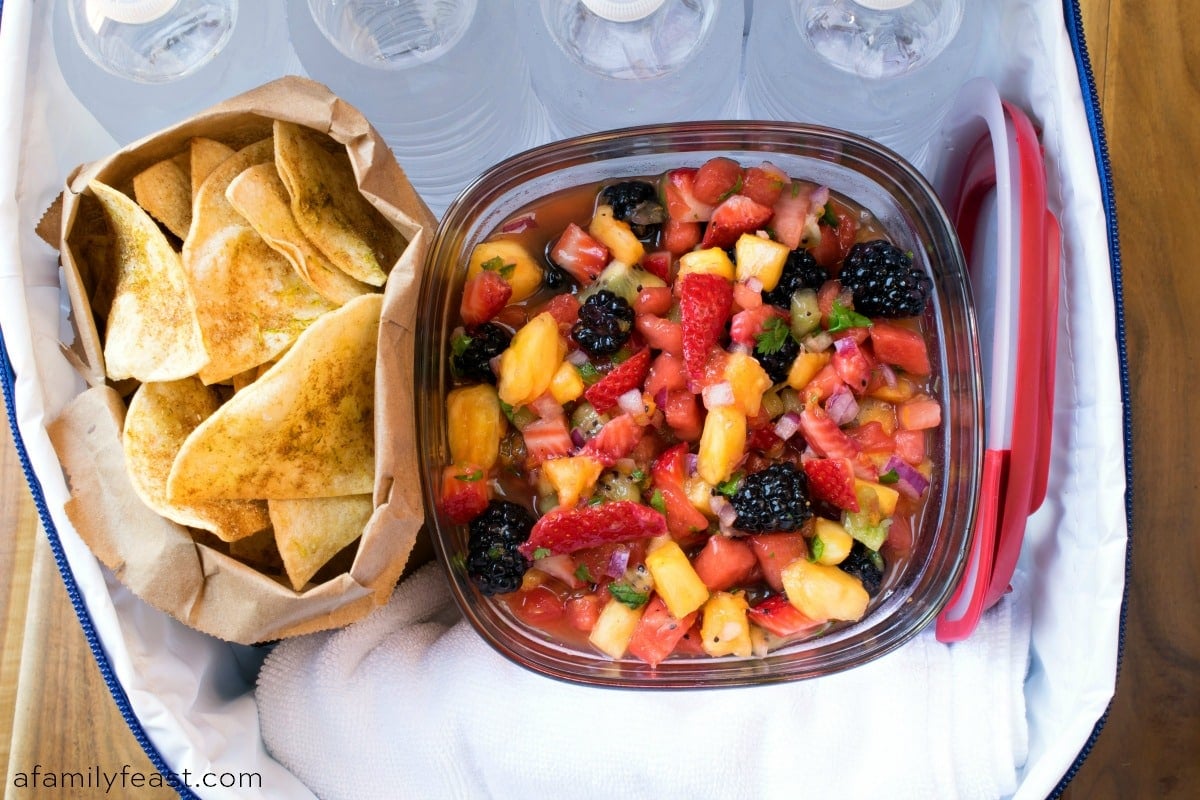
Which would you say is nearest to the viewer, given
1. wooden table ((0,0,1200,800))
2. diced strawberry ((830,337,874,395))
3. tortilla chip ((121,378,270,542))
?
tortilla chip ((121,378,270,542))

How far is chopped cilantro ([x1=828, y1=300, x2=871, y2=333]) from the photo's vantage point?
1203 mm

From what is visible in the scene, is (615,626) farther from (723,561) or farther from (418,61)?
(418,61)

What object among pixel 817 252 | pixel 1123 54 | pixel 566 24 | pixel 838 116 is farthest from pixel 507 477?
pixel 1123 54

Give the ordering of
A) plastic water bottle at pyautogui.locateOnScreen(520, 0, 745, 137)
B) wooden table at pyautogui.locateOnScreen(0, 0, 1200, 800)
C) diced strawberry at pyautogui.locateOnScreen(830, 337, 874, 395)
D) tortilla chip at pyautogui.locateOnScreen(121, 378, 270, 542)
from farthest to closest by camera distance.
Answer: wooden table at pyautogui.locateOnScreen(0, 0, 1200, 800) → plastic water bottle at pyautogui.locateOnScreen(520, 0, 745, 137) → diced strawberry at pyautogui.locateOnScreen(830, 337, 874, 395) → tortilla chip at pyautogui.locateOnScreen(121, 378, 270, 542)

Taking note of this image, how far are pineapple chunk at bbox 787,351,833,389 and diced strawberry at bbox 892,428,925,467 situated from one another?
14 cm

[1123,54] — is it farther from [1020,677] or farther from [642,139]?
[1020,677]

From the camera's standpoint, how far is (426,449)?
1221 millimetres

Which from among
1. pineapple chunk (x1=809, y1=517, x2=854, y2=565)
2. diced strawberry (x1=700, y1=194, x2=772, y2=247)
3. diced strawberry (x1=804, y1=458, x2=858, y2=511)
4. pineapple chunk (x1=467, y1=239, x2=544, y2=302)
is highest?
diced strawberry (x1=700, y1=194, x2=772, y2=247)

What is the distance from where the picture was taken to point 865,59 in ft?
4.37

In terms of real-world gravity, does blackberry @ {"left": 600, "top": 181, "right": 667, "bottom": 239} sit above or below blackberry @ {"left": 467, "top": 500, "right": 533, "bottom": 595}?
above

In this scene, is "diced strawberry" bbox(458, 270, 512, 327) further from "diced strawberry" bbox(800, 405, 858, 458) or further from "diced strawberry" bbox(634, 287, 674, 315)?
"diced strawberry" bbox(800, 405, 858, 458)

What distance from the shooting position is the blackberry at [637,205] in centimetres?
126

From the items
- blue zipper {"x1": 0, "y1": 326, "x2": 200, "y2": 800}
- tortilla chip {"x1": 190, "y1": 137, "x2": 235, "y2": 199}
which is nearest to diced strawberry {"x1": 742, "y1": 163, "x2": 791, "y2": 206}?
tortilla chip {"x1": 190, "y1": 137, "x2": 235, "y2": 199}

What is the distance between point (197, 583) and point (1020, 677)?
103 cm
